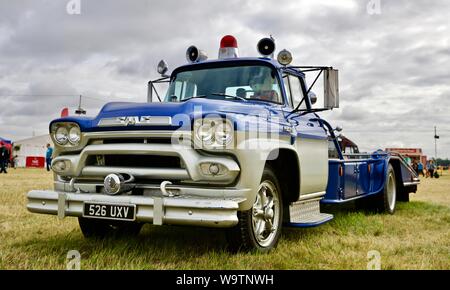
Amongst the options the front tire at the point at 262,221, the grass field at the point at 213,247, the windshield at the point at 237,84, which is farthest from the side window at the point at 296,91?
the grass field at the point at 213,247

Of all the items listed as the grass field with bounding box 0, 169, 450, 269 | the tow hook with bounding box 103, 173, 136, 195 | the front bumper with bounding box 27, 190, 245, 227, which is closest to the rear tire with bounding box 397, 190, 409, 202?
the grass field with bounding box 0, 169, 450, 269

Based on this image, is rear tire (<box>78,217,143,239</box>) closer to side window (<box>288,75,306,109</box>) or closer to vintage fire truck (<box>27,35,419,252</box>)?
vintage fire truck (<box>27,35,419,252</box>)

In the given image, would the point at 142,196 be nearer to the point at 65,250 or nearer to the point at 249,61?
the point at 65,250

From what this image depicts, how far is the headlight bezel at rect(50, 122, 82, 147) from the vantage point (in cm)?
431

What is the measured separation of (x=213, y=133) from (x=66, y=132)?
5.01 feet

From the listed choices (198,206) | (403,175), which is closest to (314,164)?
(198,206)

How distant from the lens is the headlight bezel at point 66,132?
170 inches

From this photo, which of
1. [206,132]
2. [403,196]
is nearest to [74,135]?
[206,132]

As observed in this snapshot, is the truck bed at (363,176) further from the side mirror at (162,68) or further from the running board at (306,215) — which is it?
the side mirror at (162,68)

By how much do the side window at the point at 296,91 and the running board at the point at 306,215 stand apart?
3.86ft

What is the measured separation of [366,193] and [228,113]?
4.00 metres

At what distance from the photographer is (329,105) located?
4.82 m

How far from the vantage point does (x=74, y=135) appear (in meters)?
4.33
